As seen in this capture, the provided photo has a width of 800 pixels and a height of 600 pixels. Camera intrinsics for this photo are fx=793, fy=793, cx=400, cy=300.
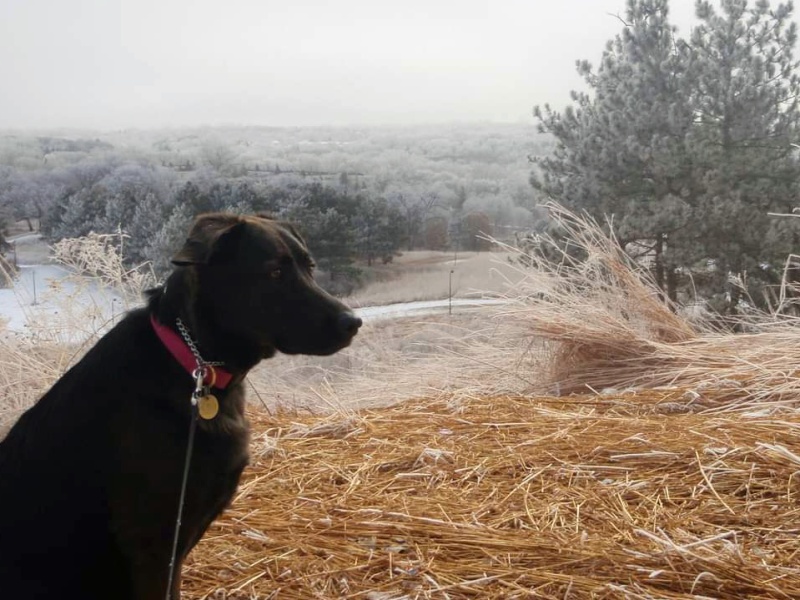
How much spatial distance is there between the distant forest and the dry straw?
1.22 m

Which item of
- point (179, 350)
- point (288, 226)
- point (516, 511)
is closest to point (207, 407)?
point (179, 350)

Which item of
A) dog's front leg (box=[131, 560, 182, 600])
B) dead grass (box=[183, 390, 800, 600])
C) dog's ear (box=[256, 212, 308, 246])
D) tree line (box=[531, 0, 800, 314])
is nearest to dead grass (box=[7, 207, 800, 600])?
dead grass (box=[183, 390, 800, 600])

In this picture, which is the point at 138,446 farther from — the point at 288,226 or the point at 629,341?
the point at 629,341

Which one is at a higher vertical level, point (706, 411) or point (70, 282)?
point (70, 282)

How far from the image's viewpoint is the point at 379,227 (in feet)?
28.0

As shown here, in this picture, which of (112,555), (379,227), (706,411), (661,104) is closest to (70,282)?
(112,555)

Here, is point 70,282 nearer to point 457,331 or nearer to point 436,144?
point 457,331

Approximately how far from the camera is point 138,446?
178 centimetres

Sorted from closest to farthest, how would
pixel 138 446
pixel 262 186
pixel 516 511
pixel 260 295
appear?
pixel 138 446
pixel 260 295
pixel 516 511
pixel 262 186

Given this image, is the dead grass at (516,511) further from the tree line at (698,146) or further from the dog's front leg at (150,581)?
the tree line at (698,146)

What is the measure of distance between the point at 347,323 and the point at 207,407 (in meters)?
0.42

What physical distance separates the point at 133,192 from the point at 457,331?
9.31ft

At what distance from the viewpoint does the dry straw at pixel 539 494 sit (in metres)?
2.06

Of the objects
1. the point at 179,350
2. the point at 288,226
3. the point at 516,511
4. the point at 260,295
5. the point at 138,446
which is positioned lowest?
the point at 516,511
